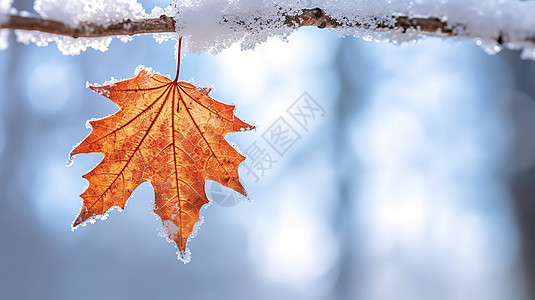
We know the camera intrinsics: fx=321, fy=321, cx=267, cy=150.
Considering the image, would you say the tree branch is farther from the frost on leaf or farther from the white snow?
the frost on leaf

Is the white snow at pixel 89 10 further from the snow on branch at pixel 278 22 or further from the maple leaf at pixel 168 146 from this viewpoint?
the maple leaf at pixel 168 146

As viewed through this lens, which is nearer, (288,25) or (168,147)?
(288,25)

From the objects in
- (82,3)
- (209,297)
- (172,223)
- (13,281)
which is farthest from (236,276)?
(82,3)

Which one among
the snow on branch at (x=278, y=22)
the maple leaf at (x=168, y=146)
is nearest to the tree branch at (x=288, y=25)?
the snow on branch at (x=278, y=22)

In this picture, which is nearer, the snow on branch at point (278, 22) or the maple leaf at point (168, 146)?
the snow on branch at point (278, 22)

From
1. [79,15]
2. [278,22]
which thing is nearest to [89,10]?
[79,15]

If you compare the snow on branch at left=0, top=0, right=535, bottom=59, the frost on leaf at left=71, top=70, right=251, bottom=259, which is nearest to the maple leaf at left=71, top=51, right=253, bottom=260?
the frost on leaf at left=71, top=70, right=251, bottom=259

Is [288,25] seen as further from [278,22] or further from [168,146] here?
[168,146]
